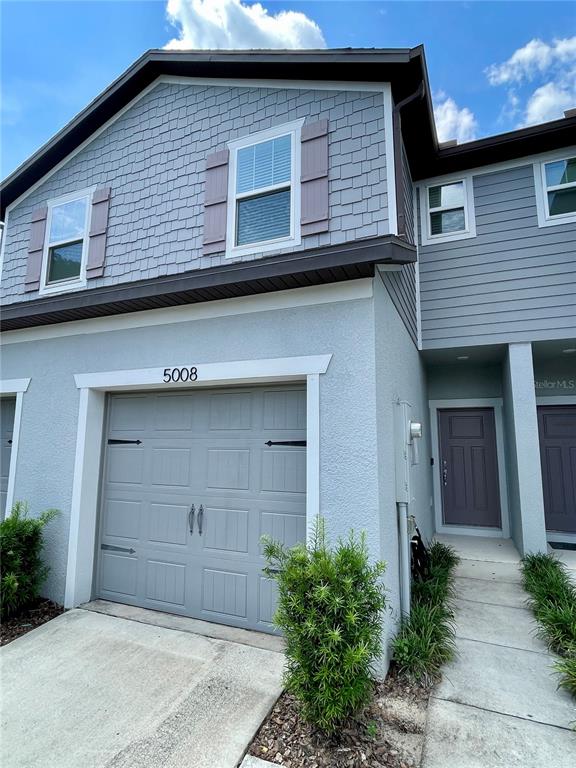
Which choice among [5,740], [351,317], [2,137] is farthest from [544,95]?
[5,740]

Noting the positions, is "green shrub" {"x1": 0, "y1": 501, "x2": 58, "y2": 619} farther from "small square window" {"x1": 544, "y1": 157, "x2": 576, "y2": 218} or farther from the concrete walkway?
"small square window" {"x1": 544, "y1": 157, "x2": 576, "y2": 218}

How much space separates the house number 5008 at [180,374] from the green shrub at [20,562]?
227cm

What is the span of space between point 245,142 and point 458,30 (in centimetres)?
472

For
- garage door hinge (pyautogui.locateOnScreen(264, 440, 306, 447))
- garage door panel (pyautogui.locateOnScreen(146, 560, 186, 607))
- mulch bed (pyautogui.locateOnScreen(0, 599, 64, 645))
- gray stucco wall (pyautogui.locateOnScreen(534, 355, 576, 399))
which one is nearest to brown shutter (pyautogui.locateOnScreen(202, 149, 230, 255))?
garage door hinge (pyautogui.locateOnScreen(264, 440, 306, 447))

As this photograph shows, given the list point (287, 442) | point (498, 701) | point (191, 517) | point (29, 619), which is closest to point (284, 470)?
point (287, 442)

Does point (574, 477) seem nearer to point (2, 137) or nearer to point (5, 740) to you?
point (5, 740)

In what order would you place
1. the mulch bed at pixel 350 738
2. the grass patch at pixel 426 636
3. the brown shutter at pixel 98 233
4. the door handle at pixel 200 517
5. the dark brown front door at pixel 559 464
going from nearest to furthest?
the mulch bed at pixel 350 738, the grass patch at pixel 426 636, the door handle at pixel 200 517, the brown shutter at pixel 98 233, the dark brown front door at pixel 559 464

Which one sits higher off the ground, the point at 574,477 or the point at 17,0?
the point at 17,0

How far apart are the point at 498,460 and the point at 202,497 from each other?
5.53 meters

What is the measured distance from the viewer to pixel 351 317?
3.60m

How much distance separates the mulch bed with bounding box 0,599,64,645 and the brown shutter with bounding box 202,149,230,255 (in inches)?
177

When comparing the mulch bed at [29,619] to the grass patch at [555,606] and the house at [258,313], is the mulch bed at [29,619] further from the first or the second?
the grass patch at [555,606]

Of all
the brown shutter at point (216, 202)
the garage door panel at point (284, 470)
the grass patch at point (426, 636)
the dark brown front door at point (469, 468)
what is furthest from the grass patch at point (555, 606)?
the brown shutter at point (216, 202)

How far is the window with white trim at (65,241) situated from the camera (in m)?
5.44
